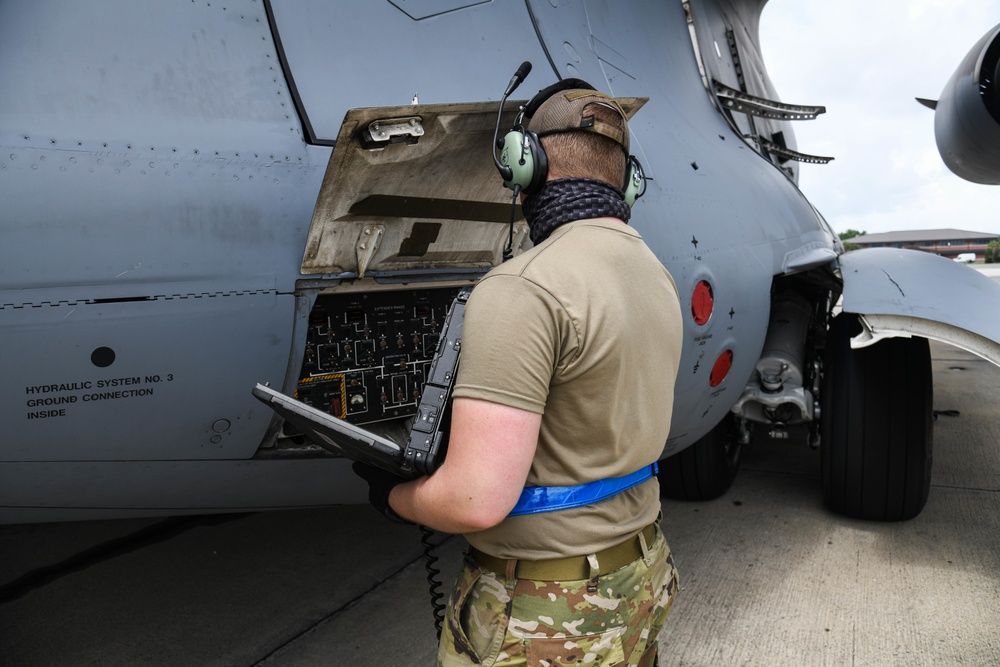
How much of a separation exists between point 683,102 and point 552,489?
2.72 metres

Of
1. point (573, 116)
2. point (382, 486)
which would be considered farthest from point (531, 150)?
Result: point (382, 486)

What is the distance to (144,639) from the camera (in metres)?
2.90

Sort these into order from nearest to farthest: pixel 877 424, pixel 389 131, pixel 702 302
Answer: pixel 389 131 < pixel 702 302 < pixel 877 424

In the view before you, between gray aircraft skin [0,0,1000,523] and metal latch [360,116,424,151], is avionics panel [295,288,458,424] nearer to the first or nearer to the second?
gray aircraft skin [0,0,1000,523]

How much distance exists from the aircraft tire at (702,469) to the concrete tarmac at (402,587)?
102 millimetres

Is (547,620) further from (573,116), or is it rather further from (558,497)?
(573,116)

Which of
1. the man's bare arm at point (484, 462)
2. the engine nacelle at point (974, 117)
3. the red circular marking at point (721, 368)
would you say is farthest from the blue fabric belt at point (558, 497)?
the engine nacelle at point (974, 117)

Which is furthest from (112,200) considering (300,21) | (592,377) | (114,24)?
(592,377)

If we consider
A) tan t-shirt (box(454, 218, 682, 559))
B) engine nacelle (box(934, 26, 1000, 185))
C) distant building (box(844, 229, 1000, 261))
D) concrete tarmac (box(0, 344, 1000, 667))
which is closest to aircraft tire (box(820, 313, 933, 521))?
concrete tarmac (box(0, 344, 1000, 667))

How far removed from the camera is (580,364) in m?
1.30

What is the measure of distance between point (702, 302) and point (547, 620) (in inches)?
67.3

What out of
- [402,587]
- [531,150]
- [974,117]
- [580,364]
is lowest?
[402,587]

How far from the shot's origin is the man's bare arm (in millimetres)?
1226

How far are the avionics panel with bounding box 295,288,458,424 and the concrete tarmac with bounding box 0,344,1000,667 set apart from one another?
1146 millimetres
